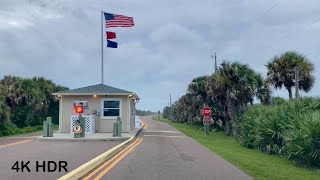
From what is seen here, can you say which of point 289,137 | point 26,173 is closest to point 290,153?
point 289,137

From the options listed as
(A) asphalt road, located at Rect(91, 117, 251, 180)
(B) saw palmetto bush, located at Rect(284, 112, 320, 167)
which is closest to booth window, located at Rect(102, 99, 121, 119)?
(A) asphalt road, located at Rect(91, 117, 251, 180)

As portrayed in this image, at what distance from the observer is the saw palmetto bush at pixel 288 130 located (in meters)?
17.8

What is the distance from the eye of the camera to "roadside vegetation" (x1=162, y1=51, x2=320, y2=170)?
18359mm

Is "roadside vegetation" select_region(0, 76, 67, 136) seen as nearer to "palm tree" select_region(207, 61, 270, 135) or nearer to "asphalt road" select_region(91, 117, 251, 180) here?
"palm tree" select_region(207, 61, 270, 135)

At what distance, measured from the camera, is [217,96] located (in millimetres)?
43719

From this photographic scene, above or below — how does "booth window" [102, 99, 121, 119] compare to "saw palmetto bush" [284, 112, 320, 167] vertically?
above

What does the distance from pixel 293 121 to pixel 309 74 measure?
57.0 ft

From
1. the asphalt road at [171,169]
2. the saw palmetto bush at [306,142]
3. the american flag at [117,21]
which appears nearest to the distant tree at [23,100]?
the american flag at [117,21]

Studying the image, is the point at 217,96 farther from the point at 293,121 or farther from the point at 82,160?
the point at 82,160

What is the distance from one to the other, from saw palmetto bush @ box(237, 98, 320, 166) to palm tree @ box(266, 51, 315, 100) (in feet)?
28.1

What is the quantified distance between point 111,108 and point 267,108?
41.8 ft

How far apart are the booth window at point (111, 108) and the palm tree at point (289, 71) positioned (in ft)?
43.1

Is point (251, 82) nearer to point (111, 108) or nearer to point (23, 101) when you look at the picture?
point (111, 108)

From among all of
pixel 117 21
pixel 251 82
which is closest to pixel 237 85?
pixel 251 82
